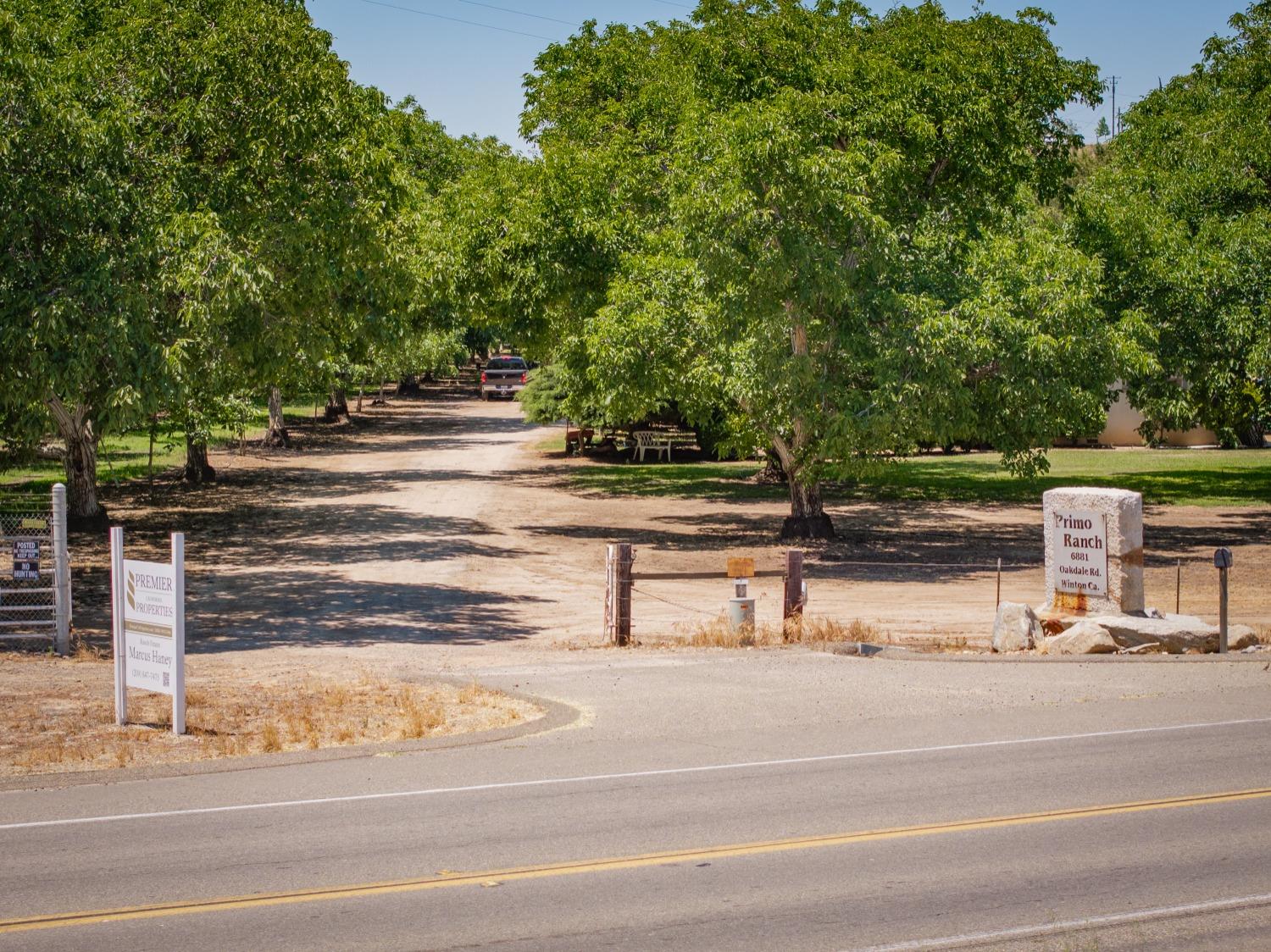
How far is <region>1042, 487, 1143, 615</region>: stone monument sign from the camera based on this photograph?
1614 centimetres

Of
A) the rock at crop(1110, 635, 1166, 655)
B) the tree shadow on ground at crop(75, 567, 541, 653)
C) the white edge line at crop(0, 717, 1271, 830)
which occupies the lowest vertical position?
the tree shadow on ground at crop(75, 567, 541, 653)

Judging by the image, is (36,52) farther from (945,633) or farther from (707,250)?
(945,633)

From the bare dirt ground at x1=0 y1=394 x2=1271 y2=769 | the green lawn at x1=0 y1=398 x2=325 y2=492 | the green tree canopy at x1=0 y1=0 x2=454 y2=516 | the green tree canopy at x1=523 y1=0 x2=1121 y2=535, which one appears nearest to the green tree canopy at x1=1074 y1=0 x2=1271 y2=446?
the green tree canopy at x1=523 y1=0 x2=1121 y2=535

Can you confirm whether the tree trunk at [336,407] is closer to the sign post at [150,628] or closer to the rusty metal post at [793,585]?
the rusty metal post at [793,585]

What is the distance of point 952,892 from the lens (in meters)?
7.11

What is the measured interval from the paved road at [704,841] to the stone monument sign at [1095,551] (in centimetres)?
399

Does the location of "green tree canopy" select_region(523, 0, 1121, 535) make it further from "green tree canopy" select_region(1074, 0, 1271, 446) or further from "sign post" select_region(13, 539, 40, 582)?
"sign post" select_region(13, 539, 40, 582)

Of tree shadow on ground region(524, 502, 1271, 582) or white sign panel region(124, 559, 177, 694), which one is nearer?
white sign panel region(124, 559, 177, 694)

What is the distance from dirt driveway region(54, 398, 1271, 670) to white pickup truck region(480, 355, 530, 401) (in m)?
40.1

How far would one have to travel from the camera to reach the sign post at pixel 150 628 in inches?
441

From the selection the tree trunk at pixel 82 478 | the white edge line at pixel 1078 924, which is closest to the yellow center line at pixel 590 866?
the white edge line at pixel 1078 924

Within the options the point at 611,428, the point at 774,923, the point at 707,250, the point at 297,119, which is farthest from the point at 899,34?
the point at 774,923

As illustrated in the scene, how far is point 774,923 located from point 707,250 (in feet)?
58.6

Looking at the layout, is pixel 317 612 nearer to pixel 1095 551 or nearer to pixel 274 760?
pixel 274 760
